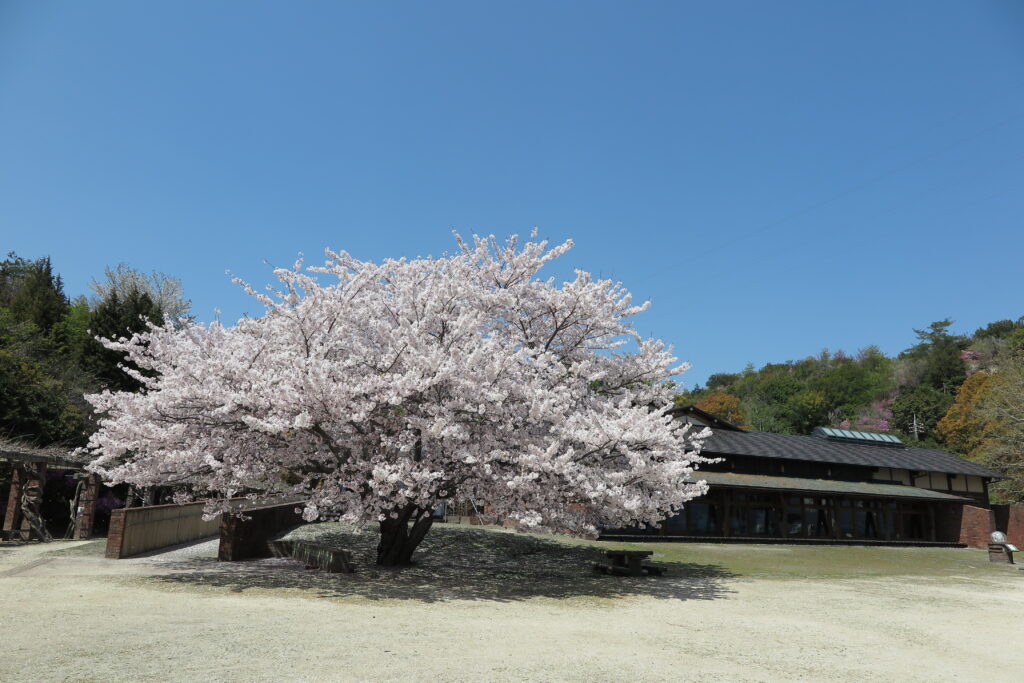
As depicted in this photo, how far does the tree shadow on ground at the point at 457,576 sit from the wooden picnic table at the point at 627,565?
0.87ft

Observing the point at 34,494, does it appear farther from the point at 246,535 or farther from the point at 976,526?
the point at 976,526

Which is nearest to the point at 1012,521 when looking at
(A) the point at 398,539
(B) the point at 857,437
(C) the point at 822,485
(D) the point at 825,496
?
(B) the point at 857,437

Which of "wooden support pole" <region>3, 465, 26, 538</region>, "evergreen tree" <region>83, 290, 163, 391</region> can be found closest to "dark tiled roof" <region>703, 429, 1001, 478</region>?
"wooden support pole" <region>3, 465, 26, 538</region>

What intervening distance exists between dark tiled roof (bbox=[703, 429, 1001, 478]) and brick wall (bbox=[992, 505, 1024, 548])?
229 centimetres

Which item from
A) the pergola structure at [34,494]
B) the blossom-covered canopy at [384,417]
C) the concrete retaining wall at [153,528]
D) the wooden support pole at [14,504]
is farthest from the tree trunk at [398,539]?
the wooden support pole at [14,504]

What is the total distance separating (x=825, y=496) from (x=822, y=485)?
0.69 meters

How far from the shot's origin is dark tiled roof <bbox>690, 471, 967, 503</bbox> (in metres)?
29.6

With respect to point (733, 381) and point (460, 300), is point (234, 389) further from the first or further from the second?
point (733, 381)

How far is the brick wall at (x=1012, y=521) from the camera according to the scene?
3472 centimetres

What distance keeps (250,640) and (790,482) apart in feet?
97.9

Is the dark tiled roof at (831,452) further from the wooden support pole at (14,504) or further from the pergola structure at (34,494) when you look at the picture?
the wooden support pole at (14,504)

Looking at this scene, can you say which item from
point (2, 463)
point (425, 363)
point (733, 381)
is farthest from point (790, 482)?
point (733, 381)

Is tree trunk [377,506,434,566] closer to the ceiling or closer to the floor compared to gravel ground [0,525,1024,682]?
closer to the ceiling

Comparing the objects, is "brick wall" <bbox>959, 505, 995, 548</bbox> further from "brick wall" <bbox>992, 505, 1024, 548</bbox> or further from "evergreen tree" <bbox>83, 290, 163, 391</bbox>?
"evergreen tree" <bbox>83, 290, 163, 391</bbox>
